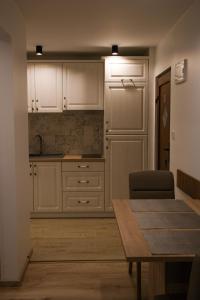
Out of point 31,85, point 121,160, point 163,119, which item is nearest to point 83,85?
point 31,85

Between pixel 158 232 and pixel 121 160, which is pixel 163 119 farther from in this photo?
pixel 158 232

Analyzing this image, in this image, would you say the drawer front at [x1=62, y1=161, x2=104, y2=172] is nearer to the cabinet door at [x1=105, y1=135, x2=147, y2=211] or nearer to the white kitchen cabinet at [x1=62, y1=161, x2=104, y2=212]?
the white kitchen cabinet at [x1=62, y1=161, x2=104, y2=212]

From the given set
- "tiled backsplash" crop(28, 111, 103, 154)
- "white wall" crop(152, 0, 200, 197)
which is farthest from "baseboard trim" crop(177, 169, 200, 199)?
"tiled backsplash" crop(28, 111, 103, 154)

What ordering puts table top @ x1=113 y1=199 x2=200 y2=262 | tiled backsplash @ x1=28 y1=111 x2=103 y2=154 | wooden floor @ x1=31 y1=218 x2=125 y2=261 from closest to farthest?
table top @ x1=113 y1=199 x2=200 y2=262 → wooden floor @ x1=31 y1=218 x2=125 y2=261 → tiled backsplash @ x1=28 y1=111 x2=103 y2=154

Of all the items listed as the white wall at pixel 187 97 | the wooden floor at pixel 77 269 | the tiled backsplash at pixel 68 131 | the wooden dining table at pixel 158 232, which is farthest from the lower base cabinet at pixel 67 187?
the wooden dining table at pixel 158 232

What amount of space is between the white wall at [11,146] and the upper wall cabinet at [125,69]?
1.88 meters

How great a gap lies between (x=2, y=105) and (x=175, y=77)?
1.82 m

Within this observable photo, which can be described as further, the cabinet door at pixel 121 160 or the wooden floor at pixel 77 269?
the cabinet door at pixel 121 160

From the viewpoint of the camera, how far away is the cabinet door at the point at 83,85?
16.4ft

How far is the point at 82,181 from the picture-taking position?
16.4 feet

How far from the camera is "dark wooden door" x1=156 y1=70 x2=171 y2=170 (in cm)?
421

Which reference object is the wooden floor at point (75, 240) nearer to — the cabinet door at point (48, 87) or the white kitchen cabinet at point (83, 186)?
the white kitchen cabinet at point (83, 186)

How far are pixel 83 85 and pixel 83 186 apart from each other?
1.44m

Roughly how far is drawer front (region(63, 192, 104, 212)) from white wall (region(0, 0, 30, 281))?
1.77m
